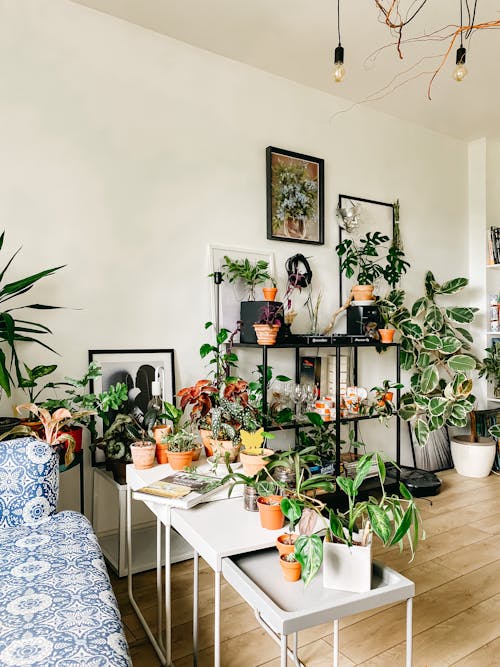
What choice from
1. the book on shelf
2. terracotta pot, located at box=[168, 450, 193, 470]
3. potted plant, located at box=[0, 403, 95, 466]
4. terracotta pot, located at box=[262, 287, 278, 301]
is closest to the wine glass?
terracotta pot, located at box=[262, 287, 278, 301]

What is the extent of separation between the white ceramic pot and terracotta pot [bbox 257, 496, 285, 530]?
295cm

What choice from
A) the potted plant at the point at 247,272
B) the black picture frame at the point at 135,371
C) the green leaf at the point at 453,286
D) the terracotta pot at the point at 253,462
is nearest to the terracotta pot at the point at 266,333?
the potted plant at the point at 247,272

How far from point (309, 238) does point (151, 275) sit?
120 cm

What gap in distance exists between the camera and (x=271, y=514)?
4.64 feet

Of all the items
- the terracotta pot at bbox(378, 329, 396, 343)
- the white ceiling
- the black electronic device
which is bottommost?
the terracotta pot at bbox(378, 329, 396, 343)

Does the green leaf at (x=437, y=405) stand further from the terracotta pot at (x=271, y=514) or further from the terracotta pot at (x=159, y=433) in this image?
the terracotta pot at (x=271, y=514)

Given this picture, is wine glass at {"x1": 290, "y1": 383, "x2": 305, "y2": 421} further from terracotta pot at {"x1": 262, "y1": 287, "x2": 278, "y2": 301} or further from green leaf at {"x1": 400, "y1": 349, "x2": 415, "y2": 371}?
green leaf at {"x1": 400, "y1": 349, "x2": 415, "y2": 371}

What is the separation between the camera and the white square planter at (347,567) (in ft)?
3.82

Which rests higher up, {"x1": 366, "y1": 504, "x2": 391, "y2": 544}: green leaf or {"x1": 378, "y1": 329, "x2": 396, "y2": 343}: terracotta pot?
{"x1": 378, "y1": 329, "x2": 396, "y2": 343}: terracotta pot

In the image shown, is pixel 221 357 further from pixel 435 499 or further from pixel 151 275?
pixel 435 499

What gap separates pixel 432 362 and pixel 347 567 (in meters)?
2.95

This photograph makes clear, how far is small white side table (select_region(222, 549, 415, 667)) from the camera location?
1.08 meters

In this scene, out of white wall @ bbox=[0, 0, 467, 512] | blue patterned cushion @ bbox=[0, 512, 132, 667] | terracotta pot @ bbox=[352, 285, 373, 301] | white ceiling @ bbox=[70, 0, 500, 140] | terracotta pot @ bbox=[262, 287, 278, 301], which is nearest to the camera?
blue patterned cushion @ bbox=[0, 512, 132, 667]

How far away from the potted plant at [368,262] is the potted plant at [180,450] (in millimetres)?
1792
